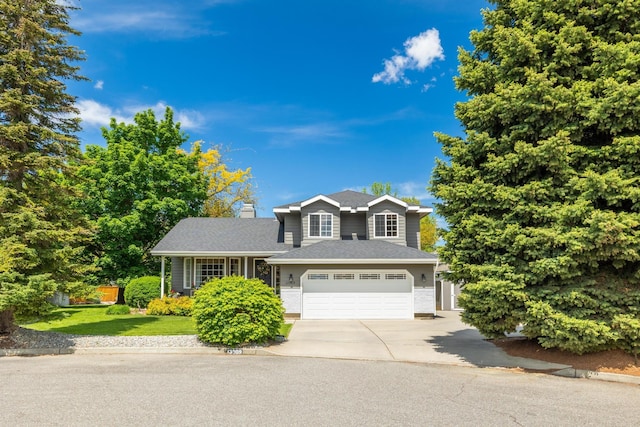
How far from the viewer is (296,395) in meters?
6.54

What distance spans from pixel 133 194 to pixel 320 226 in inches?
509

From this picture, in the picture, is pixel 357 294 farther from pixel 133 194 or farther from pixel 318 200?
pixel 133 194

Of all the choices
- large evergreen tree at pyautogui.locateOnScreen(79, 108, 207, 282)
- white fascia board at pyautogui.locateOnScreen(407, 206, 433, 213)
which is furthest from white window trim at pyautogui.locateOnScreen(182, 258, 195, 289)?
white fascia board at pyautogui.locateOnScreen(407, 206, 433, 213)

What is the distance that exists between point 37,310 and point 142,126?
1922cm

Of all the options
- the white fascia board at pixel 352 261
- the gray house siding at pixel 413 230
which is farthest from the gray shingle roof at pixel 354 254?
the gray house siding at pixel 413 230

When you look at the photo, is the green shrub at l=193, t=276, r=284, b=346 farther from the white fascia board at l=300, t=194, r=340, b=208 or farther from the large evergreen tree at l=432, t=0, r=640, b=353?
the white fascia board at l=300, t=194, r=340, b=208

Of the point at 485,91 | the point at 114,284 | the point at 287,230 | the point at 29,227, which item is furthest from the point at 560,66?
the point at 114,284

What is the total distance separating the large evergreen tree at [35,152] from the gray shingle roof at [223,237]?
7.97m

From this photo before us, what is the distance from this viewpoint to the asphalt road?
17.9 ft

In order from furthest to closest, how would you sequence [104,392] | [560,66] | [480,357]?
[480,357]
[560,66]
[104,392]

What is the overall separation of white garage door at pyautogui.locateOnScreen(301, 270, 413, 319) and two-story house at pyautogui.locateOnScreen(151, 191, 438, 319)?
1.7 inches

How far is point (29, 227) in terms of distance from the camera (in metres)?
10.8

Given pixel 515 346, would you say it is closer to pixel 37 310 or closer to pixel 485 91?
pixel 485 91

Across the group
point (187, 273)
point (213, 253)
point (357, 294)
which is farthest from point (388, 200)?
point (187, 273)
